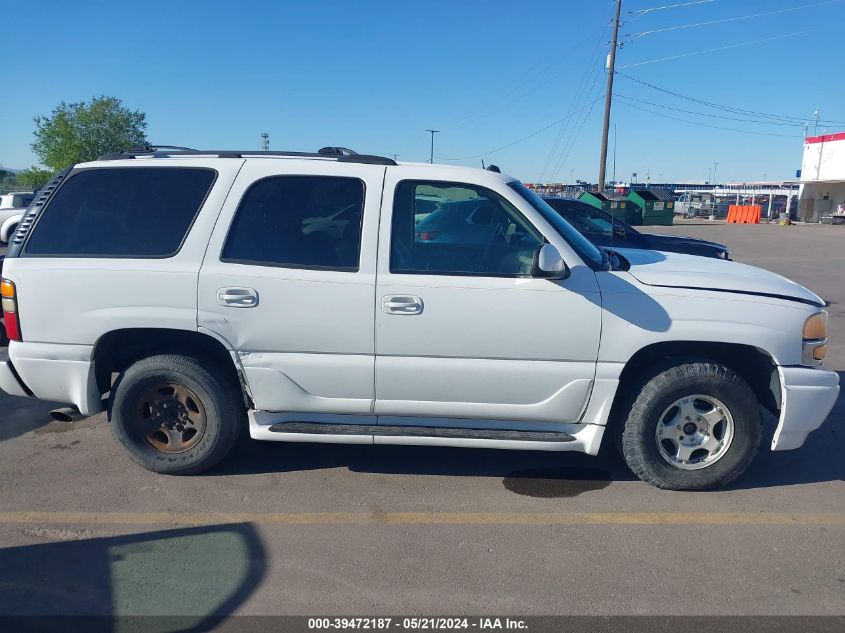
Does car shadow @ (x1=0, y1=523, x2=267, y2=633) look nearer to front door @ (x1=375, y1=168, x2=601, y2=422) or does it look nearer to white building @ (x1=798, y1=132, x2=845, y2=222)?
front door @ (x1=375, y1=168, x2=601, y2=422)

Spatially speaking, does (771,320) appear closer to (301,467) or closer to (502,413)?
(502,413)

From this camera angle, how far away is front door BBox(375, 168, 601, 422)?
4.00 metres

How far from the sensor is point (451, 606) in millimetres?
3145

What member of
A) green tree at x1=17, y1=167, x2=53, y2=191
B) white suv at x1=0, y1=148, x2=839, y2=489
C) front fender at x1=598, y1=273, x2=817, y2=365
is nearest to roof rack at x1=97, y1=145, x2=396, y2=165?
white suv at x1=0, y1=148, x2=839, y2=489

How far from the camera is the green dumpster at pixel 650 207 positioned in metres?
38.0

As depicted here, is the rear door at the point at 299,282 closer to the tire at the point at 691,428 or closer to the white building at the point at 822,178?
the tire at the point at 691,428

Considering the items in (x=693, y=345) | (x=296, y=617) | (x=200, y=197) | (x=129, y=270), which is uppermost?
(x=200, y=197)

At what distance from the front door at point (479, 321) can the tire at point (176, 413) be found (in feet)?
3.28

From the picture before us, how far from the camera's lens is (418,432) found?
4223 mm

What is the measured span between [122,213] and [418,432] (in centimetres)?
230

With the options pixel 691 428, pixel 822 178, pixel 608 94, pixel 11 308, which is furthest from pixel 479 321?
pixel 822 178

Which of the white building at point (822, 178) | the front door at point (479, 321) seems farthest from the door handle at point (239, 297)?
the white building at point (822, 178)

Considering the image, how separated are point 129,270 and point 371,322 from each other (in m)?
1.50

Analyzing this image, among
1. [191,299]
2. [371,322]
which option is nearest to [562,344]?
[371,322]
